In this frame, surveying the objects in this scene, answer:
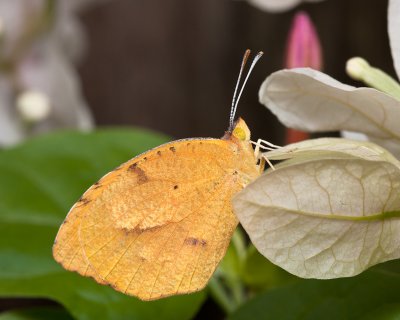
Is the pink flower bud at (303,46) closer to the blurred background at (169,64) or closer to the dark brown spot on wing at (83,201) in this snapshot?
the dark brown spot on wing at (83,201)

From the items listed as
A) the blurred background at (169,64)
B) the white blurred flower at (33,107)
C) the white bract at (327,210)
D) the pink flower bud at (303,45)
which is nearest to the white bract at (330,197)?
the white bract at (327,210)

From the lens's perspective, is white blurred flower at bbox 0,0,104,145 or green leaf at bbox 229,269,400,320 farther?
white blurred flower at bbox 0,0,104,145

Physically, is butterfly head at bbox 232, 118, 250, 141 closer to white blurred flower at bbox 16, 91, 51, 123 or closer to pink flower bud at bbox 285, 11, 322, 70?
pink flower bud at bbox 285, 11, 322, 70

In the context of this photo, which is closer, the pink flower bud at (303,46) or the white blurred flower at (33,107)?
the pink flower bud at (303,46)

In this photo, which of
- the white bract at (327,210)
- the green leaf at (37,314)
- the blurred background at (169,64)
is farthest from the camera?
the blurred background at (169,64)

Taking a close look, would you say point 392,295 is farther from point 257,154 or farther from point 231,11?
point 231,11

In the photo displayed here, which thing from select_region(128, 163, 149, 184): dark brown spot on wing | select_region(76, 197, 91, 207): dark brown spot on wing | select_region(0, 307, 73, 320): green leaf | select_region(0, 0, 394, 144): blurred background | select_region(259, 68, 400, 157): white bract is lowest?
select_region(0, 0, 394, 144): blurred background

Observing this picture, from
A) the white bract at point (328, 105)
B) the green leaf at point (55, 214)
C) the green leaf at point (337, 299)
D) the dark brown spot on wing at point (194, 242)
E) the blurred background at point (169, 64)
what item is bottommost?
the blurred background at point (169, 64)

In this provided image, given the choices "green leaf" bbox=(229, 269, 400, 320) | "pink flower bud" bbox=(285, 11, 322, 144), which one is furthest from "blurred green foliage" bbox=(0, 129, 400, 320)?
"pink flower bud" bbox=(285, 11, 322, 144)

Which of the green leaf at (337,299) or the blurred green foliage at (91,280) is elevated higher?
the green leaf at (337,299)
